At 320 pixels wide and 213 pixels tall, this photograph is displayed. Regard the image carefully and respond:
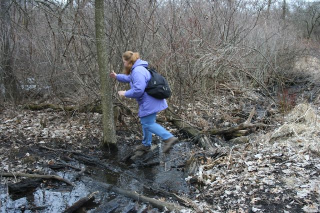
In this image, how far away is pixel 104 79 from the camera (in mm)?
5734

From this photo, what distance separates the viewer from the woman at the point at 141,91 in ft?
16.8

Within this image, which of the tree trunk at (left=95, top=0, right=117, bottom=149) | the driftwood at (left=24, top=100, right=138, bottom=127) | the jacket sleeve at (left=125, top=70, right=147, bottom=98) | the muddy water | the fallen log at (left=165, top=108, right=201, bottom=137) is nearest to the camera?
the muddy water

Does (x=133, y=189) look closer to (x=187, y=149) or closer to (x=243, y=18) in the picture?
(x=187, y=149)

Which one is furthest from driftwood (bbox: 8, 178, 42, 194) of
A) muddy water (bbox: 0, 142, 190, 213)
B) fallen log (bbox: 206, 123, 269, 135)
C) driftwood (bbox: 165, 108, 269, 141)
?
fallen log (bbox: 206, 123, 269, 135)

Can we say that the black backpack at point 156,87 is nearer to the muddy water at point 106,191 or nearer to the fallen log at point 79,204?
the muddy water at point 106,191

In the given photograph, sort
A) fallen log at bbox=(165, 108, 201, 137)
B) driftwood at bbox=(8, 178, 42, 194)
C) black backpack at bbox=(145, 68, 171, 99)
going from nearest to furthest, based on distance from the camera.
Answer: driftwood at bbox=(8, 178, 42, 194) < black backpack at bbox=(145, 68, 171, 99) < fallen log at bbox=(165, 108, 201, 137)

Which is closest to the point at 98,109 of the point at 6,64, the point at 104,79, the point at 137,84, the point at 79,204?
the point at 104,79

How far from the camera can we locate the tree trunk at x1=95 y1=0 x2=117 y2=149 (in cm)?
554

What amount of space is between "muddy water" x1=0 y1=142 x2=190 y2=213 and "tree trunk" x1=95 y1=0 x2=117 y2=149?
430 millimetres

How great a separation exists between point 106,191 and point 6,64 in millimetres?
6162

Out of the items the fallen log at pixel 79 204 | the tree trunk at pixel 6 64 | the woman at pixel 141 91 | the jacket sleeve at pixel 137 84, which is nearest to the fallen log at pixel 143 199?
the fallen log at pixel 79 204

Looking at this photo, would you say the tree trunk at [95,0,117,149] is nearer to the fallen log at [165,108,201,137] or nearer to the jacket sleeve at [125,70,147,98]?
the jacket sleeve at [125,70,147,98]

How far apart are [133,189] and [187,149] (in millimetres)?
2111

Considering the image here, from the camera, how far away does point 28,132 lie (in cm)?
730
